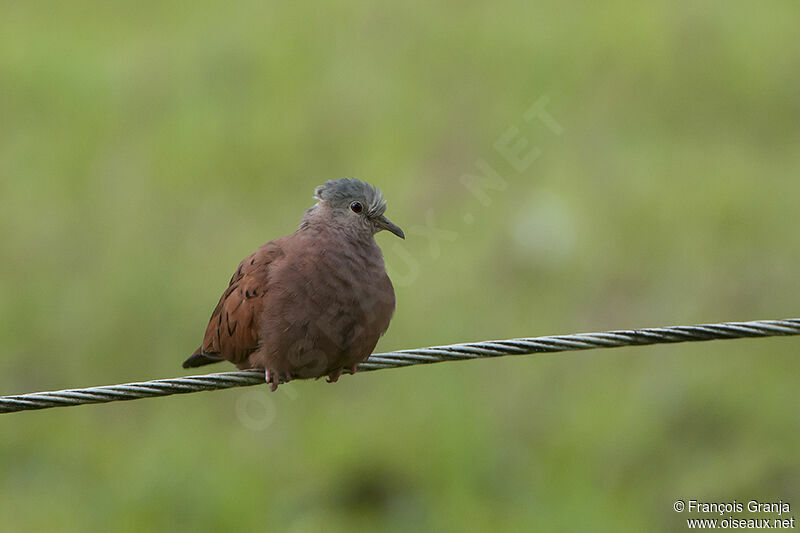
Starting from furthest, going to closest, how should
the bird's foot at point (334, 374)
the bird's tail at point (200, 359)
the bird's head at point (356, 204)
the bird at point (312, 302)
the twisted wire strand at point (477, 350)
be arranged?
the bird's tail at point (200, 359) → the bird's head at point (356, 204) → the bird's foot at point (334, 374) → the bird at point (312, 302) → the twisted wire strand at point (477, 350)

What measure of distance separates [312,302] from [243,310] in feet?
1.22

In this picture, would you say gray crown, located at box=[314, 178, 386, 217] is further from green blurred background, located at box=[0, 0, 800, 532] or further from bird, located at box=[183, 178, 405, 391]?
green blurred background, located at box=[0, 0, 800, 532]

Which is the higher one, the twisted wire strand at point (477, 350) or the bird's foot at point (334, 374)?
the bird's foot at point (334, 374)

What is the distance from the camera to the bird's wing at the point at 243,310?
4156 mm

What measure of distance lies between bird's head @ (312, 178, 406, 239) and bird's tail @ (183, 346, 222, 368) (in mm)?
803

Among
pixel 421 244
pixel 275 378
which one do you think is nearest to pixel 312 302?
pixel 275 378

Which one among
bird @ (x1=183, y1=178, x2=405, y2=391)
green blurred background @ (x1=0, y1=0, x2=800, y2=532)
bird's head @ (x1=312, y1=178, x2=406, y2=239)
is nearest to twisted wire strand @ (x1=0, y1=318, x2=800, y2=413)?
bird @ (x1=183, y1=178, x2=405, y2=391)

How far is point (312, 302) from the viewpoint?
397 centimetres

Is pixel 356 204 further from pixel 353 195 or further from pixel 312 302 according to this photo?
pixel 312 302

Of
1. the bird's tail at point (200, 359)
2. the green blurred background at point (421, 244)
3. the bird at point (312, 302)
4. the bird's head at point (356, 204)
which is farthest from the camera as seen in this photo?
the green blurred background at point (421, 244)

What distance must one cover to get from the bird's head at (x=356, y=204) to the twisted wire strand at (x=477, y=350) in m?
1.14

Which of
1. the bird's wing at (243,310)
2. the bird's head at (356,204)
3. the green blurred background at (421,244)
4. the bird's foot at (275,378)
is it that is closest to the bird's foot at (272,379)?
the bird's foot at (275,378)

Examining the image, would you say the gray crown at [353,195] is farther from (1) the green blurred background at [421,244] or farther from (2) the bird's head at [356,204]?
(1) the green blurred background at [421,244]

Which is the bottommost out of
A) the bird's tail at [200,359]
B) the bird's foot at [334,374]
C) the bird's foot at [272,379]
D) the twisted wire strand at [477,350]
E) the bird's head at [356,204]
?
the twisted wire strand at [477,350]
